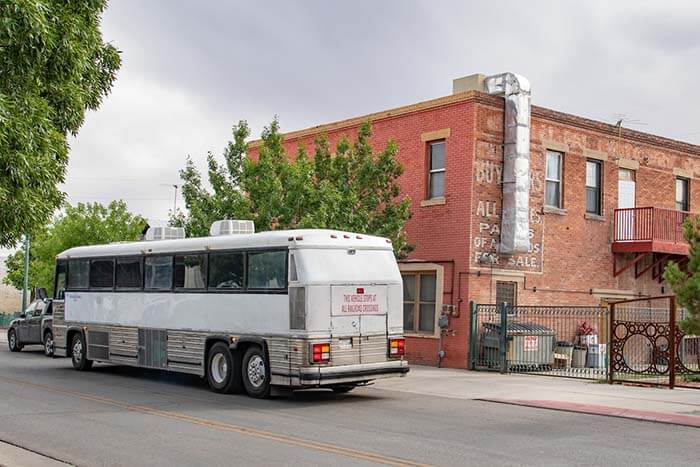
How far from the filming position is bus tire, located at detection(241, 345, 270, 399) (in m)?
16.3

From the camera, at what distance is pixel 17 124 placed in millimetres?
9078

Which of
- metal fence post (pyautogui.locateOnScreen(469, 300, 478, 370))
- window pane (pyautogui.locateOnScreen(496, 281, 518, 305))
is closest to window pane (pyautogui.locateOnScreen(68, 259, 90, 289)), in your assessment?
metal fence post (pyautogui.locateOnScreen(469, 300, 478, 370))

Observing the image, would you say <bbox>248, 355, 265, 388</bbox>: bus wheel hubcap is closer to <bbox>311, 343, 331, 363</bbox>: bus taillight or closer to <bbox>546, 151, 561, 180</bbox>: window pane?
<bbox>311, 343, 331, 363</bbox>: bus taillight

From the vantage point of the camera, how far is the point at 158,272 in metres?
19.5

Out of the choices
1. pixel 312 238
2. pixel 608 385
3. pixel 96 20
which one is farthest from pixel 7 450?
pixel 608 385

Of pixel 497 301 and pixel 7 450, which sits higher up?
pixel 497 301

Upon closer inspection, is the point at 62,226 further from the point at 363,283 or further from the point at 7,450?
the point at 7,450

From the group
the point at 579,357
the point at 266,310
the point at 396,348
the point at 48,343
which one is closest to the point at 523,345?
the point at 579,357

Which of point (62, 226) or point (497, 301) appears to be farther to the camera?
point (62, 226)

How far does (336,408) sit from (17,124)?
312 inches

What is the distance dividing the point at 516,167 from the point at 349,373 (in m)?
10.3

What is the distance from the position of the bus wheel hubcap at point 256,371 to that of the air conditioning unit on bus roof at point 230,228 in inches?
120

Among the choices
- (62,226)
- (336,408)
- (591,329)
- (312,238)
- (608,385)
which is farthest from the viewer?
(62,226)

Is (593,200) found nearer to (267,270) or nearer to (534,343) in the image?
(534,343)
